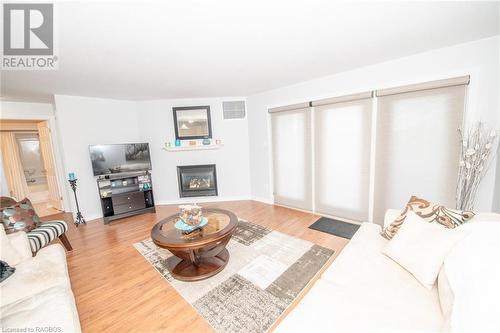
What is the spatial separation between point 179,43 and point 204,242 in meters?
1.90

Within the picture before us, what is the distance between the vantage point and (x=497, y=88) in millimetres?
Answer: 1998

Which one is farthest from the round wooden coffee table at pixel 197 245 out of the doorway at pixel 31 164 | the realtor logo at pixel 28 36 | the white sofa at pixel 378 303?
the doorway at pixel 31 164

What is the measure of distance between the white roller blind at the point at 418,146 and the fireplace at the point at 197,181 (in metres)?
3.16

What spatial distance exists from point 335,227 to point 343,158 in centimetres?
109

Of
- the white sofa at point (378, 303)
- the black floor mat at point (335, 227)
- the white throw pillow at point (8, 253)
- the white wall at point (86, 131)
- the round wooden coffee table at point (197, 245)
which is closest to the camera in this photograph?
the white sofa at point (378, 303)

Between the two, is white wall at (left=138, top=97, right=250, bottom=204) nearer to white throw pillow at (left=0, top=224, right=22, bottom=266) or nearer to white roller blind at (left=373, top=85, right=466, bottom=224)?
white roller blind at (left=373, top=85, right=466, bottom=224)

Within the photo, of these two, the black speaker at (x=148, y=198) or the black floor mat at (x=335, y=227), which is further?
the black speaker at (x=148, y=198)

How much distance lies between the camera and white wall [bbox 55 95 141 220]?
3568mm

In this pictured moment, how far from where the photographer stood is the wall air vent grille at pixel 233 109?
437 centimetres

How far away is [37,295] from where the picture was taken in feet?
4.59

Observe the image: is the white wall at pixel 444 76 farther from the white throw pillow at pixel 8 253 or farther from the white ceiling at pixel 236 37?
the white throw pillow at pixel 8 253

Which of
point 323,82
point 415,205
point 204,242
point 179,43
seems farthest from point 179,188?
point 415,205

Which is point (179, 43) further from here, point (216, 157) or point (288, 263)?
point (216, 157)

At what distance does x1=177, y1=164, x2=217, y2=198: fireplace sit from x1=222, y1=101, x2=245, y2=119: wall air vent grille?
120cm
